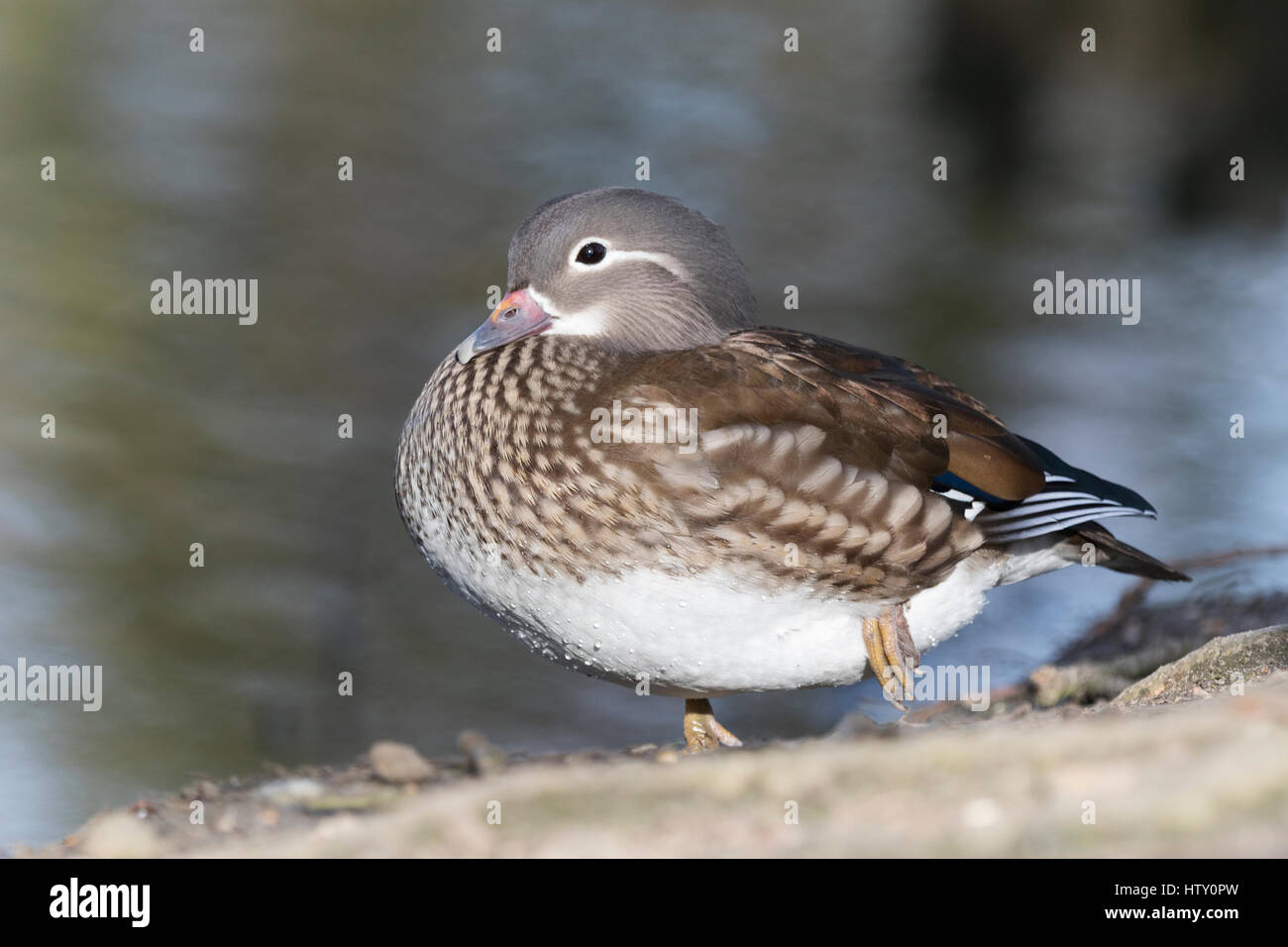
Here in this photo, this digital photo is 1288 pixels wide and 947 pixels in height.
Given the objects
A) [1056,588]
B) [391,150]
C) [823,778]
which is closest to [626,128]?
[391,150]

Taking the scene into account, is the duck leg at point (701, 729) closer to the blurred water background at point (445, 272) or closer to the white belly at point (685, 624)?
the white belly at point (685, 624)

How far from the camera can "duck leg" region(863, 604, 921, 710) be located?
398 cm

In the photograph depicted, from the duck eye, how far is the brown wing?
35 cm

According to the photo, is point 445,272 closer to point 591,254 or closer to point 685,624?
point 591,254

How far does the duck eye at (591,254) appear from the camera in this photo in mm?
4199

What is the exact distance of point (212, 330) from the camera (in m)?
9.21

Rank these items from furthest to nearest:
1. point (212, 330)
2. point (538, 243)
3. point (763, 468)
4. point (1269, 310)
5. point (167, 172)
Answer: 1. point (167, 172)
2. point (1269, 310)
3. point (212, 330)
4. point (538, 243)
5. point (763, 468)

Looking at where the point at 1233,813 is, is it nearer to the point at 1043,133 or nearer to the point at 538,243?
the point at 538,243

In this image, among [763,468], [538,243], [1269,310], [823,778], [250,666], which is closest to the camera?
[823,778]

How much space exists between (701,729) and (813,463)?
1028 millimetres

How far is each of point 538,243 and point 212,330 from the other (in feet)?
18.1

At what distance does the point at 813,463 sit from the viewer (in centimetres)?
385
